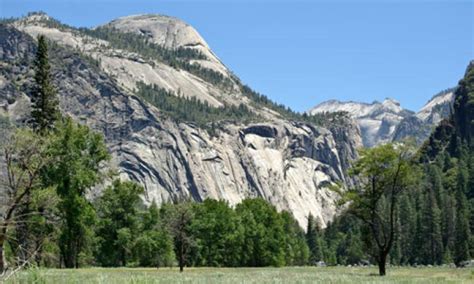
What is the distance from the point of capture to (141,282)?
12.5 m

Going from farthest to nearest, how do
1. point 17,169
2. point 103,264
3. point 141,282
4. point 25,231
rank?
point 103,264, point 25,231, point 17,169, point 141,282

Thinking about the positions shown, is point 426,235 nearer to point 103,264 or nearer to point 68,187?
point 103,264

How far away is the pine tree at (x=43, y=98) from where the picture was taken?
6938 cm

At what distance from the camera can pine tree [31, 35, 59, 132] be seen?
69.4 meters

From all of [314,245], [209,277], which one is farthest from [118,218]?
[314,245]

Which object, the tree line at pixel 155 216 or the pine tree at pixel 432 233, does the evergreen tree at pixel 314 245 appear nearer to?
the tree line at pixel 155 216

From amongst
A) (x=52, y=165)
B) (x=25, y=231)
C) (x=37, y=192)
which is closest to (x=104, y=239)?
(x=25, y=231)

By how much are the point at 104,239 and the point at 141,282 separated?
83429 millimetres

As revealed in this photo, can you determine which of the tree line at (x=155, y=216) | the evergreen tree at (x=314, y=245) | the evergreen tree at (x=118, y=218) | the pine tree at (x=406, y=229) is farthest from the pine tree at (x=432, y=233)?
the evergreen tree at (x=118, y=218)

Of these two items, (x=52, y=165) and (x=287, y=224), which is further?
(x=287, y=224)

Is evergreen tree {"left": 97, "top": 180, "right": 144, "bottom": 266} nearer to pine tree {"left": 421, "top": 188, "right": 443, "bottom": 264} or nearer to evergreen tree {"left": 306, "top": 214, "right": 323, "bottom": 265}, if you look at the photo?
pine tree {"left": 421, "top": 188, "right": 443, "bottom": 264}

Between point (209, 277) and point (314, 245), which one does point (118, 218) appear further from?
point (314, 245)

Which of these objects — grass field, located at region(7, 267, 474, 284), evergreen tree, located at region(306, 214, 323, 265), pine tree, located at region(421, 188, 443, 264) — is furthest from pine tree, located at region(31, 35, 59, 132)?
evergreen tree, located at region(306, 214, 323, 265)

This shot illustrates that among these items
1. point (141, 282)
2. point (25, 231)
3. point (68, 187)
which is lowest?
point (141, 282)
